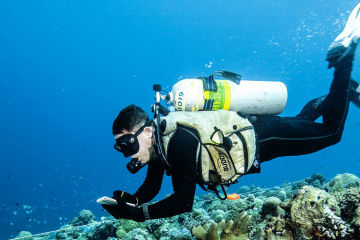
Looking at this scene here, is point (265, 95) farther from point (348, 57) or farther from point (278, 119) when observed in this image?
point (348, 57)

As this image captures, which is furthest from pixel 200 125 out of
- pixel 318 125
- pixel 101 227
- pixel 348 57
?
pixel 101 227

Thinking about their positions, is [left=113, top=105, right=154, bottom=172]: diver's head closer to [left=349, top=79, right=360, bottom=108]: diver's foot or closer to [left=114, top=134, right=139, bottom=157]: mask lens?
[left=114, top=134, right=139, bottom=157]: mask lens

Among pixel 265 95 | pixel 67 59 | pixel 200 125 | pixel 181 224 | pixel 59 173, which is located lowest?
pixel 181 224

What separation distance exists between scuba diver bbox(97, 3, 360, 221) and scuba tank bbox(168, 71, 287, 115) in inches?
10.7

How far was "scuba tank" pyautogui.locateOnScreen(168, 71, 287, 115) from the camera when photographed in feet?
12.6

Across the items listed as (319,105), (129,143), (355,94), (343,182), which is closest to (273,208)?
(319,105)

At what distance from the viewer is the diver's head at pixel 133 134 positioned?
3236 millimetres

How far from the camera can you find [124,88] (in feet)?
401

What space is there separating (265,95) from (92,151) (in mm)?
A: 161194

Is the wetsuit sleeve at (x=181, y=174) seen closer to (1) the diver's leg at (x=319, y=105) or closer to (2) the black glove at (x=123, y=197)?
(2) the black glove at (x=123, y=197)

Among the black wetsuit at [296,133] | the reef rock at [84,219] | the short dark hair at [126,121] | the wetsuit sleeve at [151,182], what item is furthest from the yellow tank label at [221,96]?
the reef rock at [84,219]

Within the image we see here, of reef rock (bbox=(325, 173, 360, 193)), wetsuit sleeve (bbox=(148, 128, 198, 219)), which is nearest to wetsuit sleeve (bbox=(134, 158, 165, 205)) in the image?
wetsuit sleeve (bbox=(148, 128, 198, 219))

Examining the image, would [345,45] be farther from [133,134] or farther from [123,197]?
[123,197]

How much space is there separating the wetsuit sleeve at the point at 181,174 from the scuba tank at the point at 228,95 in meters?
1.06
